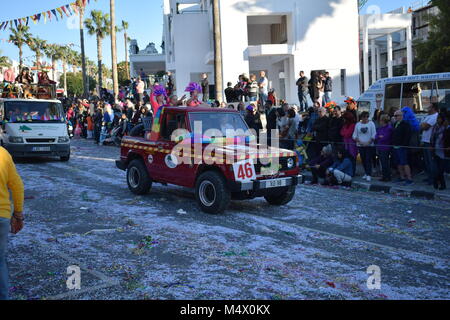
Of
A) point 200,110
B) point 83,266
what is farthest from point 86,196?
point 83,266

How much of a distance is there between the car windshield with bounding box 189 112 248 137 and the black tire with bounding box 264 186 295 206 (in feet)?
4.49

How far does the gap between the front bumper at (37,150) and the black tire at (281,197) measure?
30.1ft

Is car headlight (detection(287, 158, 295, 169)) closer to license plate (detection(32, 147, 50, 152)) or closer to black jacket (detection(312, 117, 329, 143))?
black jacket (detection(312, 117, 329, 143))

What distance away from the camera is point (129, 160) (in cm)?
1102

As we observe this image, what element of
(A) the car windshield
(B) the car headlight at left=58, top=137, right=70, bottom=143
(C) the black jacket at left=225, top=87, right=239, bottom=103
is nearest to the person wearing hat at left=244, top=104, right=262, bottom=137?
(C) the black jacket at left=225, top=87, right=239, bottom=103

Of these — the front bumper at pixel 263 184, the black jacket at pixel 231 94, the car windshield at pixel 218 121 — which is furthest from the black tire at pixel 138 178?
the black jacket at pixel 231 94

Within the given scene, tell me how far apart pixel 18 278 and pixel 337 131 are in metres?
9.44

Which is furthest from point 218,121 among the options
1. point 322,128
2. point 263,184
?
point 322,128

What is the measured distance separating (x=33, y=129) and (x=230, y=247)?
447 inches

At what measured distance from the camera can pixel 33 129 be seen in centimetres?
1589

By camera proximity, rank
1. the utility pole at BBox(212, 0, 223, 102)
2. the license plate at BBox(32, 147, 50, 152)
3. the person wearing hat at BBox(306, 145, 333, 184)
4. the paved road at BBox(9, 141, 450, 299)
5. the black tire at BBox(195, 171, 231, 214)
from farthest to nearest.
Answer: the utility pole at BBox(212, 0, 223, 102) → the license plate at BBox(32, 147, 50, 152) → the person wearing hat at BBox(306, 145, 333, 184) → the black tire at BBox(195, 171, 231, 214) → the paved road at BBox(9, 141, 450, 299)

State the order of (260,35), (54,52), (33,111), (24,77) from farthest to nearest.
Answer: (54,52) → (260,35) → (24,77) → (33,111)

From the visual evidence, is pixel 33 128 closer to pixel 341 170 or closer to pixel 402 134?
pixel 341 170

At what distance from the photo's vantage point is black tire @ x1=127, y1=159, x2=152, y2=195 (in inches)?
407
